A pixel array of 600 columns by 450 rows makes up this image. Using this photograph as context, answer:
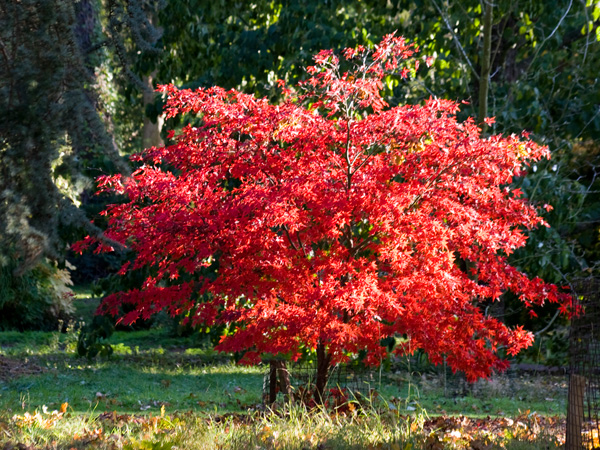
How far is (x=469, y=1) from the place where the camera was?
32.4ft

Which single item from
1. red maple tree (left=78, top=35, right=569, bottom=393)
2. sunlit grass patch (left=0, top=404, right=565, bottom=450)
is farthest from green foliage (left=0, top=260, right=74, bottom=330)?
sunlit grass patch (left=0, top=404, right=565, bottom=450)

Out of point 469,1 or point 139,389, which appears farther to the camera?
point 469,1

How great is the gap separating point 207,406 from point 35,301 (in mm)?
7076

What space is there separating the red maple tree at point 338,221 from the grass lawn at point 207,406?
0.65 m

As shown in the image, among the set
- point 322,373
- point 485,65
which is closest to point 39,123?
point 322,373

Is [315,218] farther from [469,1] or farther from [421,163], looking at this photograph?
[469,1]

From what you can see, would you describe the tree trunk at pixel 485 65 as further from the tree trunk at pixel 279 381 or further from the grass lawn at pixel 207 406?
the tree trunk at pixel 279 381

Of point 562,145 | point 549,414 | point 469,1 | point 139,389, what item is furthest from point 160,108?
point 549,414

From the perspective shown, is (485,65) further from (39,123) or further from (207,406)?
(39,123)

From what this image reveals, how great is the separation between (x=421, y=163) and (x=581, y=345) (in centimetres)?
194

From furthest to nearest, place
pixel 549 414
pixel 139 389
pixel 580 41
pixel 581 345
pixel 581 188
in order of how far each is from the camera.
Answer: pixel 580 41 → pixel 581 188 → pixel 139 389 → pixel 549 414 → pixel 581 345

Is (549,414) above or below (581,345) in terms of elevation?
below

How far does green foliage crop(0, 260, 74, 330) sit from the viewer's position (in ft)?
42.3

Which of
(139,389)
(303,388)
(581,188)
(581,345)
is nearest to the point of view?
(581,345)
